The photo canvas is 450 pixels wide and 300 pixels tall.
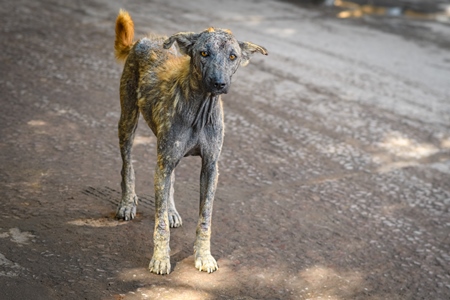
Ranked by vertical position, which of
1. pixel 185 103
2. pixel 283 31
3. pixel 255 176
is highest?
pixel 185 103

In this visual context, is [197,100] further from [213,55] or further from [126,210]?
[126,210]

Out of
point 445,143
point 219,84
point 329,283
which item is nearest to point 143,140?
point 329,283

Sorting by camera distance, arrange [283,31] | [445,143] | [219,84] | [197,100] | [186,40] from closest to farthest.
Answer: [219,84] → [186,40] → [197,100] → [445,143] → [283,31]

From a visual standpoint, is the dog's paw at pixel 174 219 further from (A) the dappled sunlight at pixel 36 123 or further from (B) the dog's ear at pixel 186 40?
(A) the dappled sunlight at pixel 36 123

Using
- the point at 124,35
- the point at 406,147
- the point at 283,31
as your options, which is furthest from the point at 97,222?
the point at 283,31

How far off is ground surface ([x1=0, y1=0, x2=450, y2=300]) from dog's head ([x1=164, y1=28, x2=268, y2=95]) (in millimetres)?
1219

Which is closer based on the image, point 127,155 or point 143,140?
point 127,155

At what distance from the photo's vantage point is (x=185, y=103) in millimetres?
4293

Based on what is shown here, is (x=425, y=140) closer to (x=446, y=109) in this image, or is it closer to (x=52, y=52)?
(x=446, y=109)

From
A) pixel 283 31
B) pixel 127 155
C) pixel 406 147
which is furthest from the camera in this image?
pixel 283 31

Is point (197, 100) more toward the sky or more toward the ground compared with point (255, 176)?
more toward the sky

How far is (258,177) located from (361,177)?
0.94m

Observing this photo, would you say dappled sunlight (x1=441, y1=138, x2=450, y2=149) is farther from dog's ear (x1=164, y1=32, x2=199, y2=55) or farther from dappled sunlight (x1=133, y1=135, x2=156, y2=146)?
dog's ear (x1=164, y1=32, x2=199, y2=55)

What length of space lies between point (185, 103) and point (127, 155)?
3.02 feet
